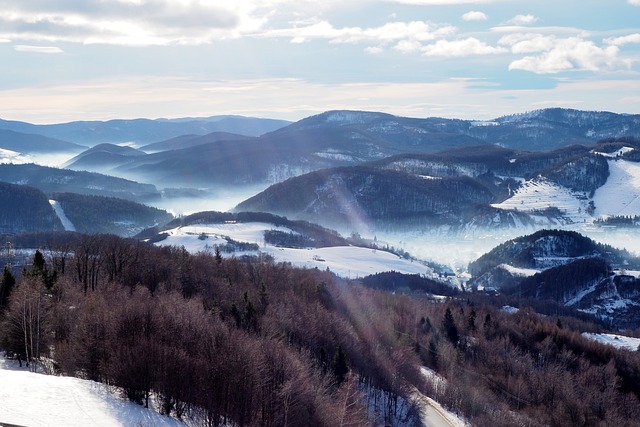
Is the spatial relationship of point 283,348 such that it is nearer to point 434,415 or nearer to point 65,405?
point 65,405

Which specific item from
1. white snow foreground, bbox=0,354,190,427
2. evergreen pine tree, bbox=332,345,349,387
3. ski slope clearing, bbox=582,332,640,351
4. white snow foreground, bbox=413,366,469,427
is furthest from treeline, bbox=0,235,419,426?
ski slope clearing, bbox=582,332,640,351

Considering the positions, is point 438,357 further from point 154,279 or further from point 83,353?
point 83,353

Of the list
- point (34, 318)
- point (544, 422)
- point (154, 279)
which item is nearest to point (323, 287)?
point (154, 279)

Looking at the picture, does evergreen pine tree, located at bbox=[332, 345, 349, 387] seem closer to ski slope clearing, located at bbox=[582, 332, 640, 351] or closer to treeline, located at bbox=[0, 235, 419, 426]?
treeline, located at bbox=[0, 235, 419, 426]

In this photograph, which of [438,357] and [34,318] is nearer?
[34,318]

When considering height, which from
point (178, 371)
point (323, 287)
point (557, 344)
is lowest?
point (557, 344)

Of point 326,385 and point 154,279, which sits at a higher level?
point 154,279

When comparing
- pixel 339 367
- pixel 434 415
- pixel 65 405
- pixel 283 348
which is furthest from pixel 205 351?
pixel 434 415
